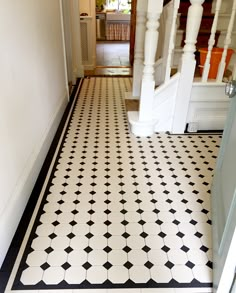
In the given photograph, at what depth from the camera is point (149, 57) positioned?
272 cm

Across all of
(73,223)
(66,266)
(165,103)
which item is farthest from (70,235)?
(165,103)

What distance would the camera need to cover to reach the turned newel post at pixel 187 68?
2475 millimetres

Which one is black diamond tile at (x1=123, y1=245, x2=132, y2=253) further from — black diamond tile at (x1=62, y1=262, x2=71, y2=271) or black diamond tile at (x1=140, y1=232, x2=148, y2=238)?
black diamond tile at (x1=62, y1=262, x2=71, y2=271)

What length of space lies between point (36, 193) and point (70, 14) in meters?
3.60

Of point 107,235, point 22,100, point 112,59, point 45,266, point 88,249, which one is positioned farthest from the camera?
point 112,59

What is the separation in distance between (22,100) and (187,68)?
1.72 m

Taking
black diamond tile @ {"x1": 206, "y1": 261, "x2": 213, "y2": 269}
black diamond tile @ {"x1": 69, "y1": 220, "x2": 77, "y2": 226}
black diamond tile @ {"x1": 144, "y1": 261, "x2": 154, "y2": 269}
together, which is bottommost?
black diamond tile @ {"x1": 206, "y1": 261, "x2": 213, "y2": 269}

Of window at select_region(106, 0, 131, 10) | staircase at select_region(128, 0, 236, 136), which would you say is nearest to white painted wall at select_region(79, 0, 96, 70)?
staircase at select_region(128, 0, 236, 136)

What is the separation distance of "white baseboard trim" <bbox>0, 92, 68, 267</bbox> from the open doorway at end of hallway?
3303mm

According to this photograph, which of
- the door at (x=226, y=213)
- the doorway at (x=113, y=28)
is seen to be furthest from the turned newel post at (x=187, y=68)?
the doorway at (x=113, y=28)

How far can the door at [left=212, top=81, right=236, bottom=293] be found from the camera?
1224mm

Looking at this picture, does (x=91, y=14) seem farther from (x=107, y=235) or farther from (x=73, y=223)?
(x=107, y=235)

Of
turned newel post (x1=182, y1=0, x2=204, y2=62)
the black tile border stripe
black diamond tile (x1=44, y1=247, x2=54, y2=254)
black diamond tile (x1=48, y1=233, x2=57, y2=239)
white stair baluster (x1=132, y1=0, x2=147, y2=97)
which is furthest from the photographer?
white stair baluster (x1=132, y1=0, x2=147, y2=97)

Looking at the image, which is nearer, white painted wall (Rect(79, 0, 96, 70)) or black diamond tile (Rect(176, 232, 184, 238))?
black diamond tile (Rect(176, 232, 184, 238))
